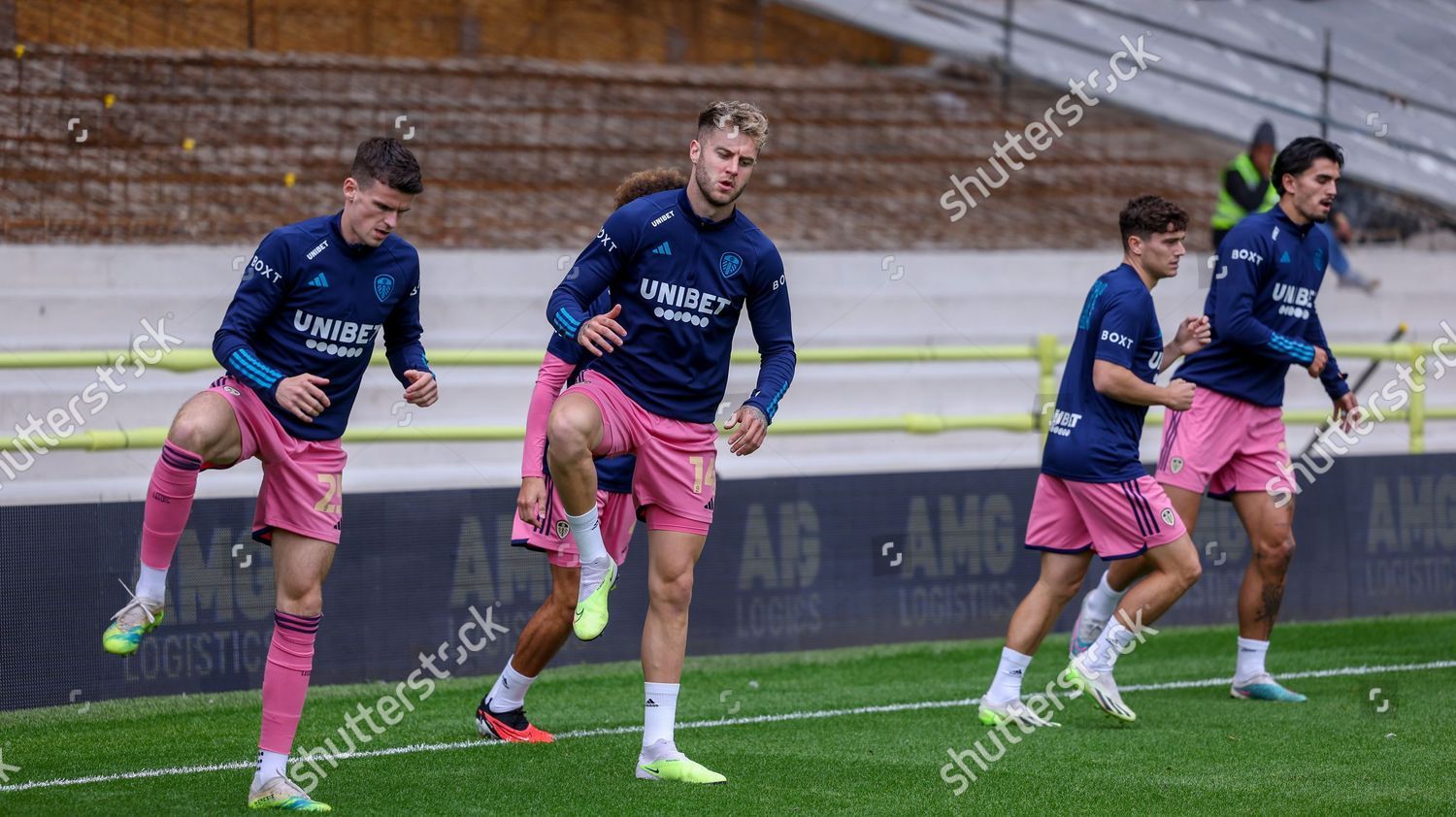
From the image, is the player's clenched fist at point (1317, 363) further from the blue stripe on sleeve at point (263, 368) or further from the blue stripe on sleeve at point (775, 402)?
the blue stripe on sleeve at point (263, 368)

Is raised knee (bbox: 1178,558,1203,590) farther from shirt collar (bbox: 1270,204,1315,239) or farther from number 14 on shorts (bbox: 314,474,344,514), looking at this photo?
number 14 on shorts (bbox: 314,474,344,514)

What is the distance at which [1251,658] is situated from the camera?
7.62m

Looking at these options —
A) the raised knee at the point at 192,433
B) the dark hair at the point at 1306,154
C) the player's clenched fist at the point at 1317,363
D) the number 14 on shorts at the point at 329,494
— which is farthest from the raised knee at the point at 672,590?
the dark hair at the point at 1306,154

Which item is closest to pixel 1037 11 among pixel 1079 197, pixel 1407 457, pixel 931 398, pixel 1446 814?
pixel 1079 197

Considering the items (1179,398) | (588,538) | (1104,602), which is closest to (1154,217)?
(1179,398)

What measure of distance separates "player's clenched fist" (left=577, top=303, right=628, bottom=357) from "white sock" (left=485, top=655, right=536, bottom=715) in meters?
1.74

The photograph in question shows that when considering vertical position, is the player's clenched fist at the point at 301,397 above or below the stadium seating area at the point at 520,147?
below

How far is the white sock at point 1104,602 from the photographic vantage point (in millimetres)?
7570

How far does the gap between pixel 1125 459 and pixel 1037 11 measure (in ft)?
46.7

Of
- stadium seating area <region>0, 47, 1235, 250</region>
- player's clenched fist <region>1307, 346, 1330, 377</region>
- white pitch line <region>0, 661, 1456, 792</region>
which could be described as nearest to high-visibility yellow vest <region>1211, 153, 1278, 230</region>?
stadium seating area <region>0, 47, 1235, 250</region>

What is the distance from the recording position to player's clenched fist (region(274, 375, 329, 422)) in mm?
5109

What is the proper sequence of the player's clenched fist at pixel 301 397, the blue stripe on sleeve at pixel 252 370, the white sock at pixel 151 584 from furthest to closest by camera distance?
the white sock at pixel 151 584 → the blue stripe on sleeve at pixel 252 370 → the player's clenched fist at pixel 301 397

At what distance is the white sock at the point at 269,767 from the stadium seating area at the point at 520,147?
26.3 ft

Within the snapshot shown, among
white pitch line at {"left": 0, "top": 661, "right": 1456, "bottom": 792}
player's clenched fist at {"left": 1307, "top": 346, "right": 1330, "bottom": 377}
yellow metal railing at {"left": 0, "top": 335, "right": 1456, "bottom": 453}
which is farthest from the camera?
yellow metal railing at {"left": 0, "top": 335, "right": 1456, "bottom": 453}
